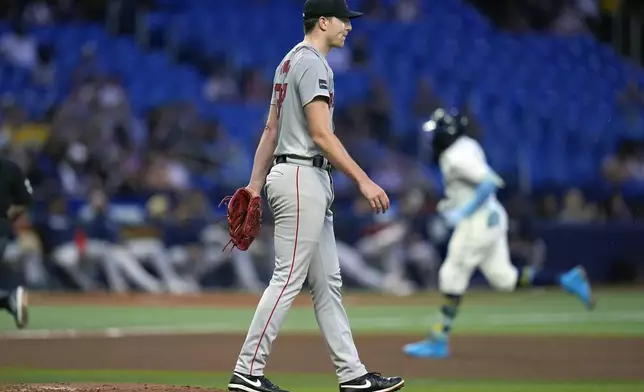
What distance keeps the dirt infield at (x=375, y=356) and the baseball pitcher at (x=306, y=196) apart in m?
2.64

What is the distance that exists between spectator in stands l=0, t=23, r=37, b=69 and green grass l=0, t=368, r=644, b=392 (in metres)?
15.7

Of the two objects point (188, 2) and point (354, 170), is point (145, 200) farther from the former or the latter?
point (354, 170)

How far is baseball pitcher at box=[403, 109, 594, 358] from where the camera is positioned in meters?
12.5

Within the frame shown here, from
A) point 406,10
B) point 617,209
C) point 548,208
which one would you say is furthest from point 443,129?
point 406,10

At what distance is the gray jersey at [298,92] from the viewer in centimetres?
748

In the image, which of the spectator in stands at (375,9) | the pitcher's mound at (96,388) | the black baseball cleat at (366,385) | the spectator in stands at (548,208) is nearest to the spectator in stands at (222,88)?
the spectator in stands at (375,9)

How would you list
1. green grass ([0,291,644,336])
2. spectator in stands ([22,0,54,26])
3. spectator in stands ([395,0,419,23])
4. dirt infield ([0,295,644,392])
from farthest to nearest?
spectator in stands ([395,0,419,23])
spectator in stands ([22,0,54,26])
green grass ([0,291,644,336])
dirt infield ([0,295,644,392])

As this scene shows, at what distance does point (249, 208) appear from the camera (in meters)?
7.86

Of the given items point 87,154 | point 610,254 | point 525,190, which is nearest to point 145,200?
point 87,154

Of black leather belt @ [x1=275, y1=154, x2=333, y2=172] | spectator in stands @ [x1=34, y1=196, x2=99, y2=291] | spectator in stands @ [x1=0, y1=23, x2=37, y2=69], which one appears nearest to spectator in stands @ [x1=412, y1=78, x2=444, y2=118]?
spectator in stands @ [x1=34, y1=196, x2=99, y2=291]

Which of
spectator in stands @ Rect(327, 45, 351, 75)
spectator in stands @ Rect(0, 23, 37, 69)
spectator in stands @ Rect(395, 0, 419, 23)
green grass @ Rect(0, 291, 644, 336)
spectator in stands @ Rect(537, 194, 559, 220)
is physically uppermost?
spectator in stands @ Rect(395, 0, 419, 23)

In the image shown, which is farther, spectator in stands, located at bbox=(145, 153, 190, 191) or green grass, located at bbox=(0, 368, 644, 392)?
spectator in stands, located at bbox=(145, 153, 190, 191)

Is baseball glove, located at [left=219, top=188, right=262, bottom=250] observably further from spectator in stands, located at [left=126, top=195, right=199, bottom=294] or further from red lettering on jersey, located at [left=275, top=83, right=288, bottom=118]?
spectator in stands, located at [left=126, top=195, right=199, bottom=294]

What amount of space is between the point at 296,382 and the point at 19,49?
17275 mm
